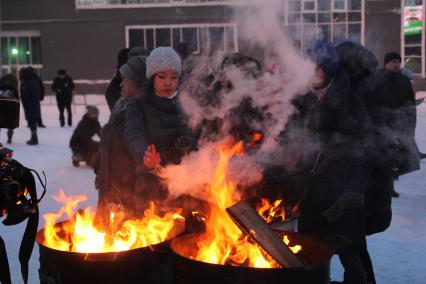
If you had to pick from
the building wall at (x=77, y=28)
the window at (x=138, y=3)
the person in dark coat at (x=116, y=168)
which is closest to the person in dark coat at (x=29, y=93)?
the person in dark coat at (x=116, y=168)

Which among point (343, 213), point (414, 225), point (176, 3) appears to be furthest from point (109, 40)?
point (343, 213)

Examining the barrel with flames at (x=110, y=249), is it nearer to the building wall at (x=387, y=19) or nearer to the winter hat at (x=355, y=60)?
the winter hat at (x=355, y=60)

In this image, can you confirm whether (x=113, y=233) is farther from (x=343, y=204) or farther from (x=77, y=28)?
(x=77, y=28)

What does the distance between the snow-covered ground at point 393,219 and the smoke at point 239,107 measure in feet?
4.25

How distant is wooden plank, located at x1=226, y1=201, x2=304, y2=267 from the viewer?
8.15ft

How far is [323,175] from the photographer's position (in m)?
3.45

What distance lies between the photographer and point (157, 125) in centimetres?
361

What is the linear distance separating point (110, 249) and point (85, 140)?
6.57 m

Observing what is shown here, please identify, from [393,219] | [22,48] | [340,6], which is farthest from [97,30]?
[393,219]

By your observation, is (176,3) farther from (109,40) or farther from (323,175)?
(323,175)

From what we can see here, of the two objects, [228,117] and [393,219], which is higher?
[228,117]

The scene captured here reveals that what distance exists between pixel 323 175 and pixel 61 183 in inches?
211

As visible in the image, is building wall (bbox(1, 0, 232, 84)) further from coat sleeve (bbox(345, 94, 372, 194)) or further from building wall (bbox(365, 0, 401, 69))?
coat sleeve (bbox(345, 94, 372, 194))

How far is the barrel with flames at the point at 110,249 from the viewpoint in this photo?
2633 millimetres
